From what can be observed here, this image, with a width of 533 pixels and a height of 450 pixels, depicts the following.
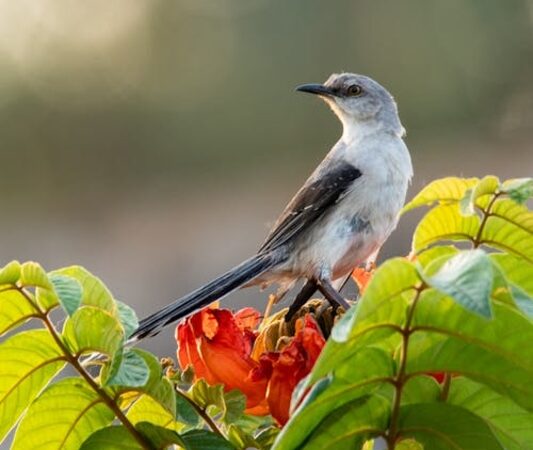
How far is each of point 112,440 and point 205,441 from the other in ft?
0.29

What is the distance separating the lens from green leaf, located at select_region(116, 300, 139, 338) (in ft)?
3.98

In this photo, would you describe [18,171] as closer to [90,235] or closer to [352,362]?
[90,235]

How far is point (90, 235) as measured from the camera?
8867 mm

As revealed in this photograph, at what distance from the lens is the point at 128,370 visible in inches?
46.9

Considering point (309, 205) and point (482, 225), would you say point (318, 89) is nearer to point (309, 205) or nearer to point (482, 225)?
point (309, 205)

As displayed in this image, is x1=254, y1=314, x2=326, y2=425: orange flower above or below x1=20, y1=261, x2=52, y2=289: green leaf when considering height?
below

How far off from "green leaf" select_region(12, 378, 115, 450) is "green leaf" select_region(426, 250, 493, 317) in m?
0.39

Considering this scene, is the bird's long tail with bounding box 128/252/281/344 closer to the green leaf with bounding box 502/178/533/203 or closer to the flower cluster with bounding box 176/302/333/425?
the flower cluster with bounding box 176/302/333/425

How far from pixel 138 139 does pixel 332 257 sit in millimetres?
7259

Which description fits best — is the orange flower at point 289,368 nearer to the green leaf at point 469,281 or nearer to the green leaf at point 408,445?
the green leaf at point 408,445

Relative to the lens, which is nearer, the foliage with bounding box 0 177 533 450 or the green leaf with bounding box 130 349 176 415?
the foliage with bounding box 0 177 533 450

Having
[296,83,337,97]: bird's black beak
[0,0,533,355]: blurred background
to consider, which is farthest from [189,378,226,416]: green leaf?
[0,0,533,355]: blurred background

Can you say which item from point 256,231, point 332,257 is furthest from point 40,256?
point 332,257

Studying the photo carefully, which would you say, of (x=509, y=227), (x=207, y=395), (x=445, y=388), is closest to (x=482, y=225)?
(x=509, y=227)
